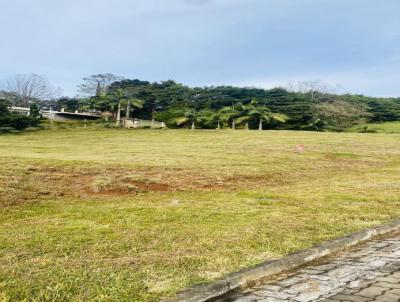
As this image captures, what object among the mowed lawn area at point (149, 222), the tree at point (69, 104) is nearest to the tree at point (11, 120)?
the tree at point (69, 104)

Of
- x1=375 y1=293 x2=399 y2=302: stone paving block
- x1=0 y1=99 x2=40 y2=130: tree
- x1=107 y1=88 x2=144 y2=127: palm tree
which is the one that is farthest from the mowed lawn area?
x1=107 y1=88 x2=144 y2=127: palm tree

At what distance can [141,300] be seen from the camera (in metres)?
4.43

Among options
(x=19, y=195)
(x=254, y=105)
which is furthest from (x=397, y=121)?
(x=19, y=195)

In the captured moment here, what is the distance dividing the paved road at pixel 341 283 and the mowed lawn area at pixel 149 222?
0.56 m

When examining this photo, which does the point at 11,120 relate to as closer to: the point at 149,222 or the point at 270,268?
the point at 149,222

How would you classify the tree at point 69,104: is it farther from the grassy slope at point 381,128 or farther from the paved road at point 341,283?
the paved road at point 341,283

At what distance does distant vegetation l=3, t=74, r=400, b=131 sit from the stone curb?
59092 millimetres

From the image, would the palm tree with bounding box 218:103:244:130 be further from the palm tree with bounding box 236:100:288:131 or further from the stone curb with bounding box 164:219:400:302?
the stone curb with bounding box 164:219:400:302

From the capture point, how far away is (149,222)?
8328 millimetres

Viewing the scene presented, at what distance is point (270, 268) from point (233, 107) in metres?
67.1

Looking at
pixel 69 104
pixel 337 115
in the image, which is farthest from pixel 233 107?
pixel 69 104

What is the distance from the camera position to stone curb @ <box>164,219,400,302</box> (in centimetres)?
469

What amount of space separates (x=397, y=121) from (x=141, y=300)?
83.7 metres

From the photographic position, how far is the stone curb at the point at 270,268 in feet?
15.4
